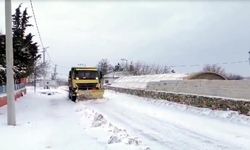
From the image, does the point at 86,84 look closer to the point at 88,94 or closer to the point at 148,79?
the point at 88,94

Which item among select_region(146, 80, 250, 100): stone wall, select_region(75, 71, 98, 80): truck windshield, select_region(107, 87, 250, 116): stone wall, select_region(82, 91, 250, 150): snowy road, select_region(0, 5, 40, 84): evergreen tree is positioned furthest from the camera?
select_region(75, 71, 98, 80): truck windshield

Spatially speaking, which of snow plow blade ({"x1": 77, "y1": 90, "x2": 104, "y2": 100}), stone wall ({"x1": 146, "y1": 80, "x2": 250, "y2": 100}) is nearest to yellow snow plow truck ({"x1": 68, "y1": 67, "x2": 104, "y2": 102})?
snow plow blade ({"x1": 77, "y1": 90, "x2": 104, "y2": 100})

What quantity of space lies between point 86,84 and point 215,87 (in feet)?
43.9

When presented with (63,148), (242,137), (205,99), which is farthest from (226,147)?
(205,99)

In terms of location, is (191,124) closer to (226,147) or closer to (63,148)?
(226,147)

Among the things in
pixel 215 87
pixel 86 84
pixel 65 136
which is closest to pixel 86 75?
pixel 86 84

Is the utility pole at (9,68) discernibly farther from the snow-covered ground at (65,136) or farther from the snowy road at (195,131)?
the snowy road at (195,131)

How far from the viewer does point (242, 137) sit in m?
14.6

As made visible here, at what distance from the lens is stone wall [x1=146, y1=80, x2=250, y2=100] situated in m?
22.6

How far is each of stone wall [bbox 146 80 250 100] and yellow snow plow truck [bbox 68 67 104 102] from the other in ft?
19.9

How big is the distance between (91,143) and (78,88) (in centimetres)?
2367

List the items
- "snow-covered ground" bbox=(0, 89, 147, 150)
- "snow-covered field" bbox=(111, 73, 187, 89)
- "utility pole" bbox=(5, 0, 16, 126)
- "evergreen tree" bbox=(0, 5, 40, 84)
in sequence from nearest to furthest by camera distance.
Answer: "snow-covered ground" bbox=(0, 89, 147, 150) < "utility pole" bbox=(5, 0, 16, 126) < "evergreen tree" bbox=(0, 5, 40, 84) < "snow-covered field" bbox=(111, 73, 187, 89)

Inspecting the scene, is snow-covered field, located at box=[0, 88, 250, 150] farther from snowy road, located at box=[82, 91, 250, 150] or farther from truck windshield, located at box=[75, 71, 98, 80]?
truck windshield, located at box=[75, 71, 98, 80]

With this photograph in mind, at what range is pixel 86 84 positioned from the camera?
3669 centimetres
